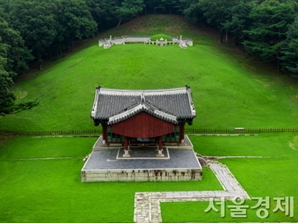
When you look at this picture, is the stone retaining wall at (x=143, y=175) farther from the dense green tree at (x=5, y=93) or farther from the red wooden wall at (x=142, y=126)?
the dense green tree at (x=5, y=93)

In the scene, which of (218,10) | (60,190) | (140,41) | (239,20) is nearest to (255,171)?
(60,190)

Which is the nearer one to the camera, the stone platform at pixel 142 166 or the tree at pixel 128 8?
the stone platform at pixel 142 166

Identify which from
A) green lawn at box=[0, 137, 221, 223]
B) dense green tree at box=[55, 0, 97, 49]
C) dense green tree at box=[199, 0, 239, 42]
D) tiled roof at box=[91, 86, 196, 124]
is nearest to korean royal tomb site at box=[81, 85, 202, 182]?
tiled roof at box=[91, 86, 196, 124]

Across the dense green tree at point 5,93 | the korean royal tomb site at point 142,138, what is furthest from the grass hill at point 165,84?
the korean royal tomb site at point 142,138

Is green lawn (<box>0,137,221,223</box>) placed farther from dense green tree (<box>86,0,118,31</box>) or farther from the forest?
dense green tree (<box>86,0,118,31</box>)

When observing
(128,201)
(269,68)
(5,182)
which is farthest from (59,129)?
(269,68)
